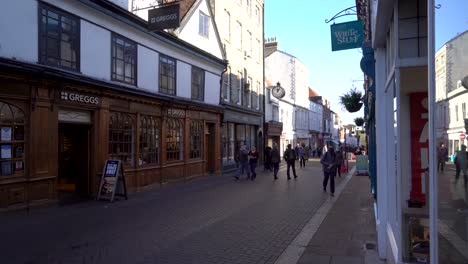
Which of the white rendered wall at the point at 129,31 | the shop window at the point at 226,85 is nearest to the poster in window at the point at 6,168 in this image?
the white rendered wall at the point at 129,31

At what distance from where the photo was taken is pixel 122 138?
1391 cm

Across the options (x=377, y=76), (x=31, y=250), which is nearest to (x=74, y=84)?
(x=31, y=250)

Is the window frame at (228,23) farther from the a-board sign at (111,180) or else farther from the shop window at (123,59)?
the a-board sign at (111,180)

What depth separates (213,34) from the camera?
21062mm

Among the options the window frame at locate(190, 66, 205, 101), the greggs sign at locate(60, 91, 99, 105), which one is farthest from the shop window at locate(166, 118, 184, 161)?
the greggs sign at locate(60, 91, 99, 105)

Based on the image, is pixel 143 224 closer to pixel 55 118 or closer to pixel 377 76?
pixel 55 118

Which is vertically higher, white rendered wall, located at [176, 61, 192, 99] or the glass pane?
white rendered wall, located at [176, 61, 192, 99]

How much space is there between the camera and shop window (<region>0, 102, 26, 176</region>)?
9594 mm

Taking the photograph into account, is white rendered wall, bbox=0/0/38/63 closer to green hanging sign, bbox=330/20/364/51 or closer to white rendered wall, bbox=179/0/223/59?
green hanging sign, bbox=330/20/364/51

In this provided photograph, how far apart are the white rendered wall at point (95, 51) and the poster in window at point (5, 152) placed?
3172 millimetres

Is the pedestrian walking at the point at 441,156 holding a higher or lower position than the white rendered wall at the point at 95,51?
lower

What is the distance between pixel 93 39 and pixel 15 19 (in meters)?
2.88

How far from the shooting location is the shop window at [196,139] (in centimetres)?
1902

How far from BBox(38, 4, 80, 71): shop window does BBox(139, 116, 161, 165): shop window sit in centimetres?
391
